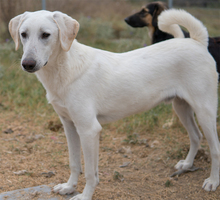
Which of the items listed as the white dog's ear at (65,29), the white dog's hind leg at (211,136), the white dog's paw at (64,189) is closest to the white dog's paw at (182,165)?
the white dog's hind leg at (211,136)

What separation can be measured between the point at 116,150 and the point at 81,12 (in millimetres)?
6860

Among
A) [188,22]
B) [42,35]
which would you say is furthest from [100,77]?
[188,22]

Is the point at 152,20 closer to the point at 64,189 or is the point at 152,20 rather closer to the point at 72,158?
the point at 72,158

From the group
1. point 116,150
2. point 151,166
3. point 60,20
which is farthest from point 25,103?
point 60,20

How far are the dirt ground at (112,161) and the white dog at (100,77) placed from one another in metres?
0.27

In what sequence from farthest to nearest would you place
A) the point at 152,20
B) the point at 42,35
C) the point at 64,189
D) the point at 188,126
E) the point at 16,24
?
Answer: the point at 152,20, the point at 188,126, the point at 64,189, the point at 16,24, the point at 42,35

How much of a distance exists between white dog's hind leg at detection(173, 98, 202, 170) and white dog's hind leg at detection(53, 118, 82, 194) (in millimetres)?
1184

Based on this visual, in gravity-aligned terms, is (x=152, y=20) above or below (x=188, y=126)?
above

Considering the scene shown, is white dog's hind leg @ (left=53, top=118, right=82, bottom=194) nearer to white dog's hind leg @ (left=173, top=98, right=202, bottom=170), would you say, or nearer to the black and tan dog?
white dog's hind leg @ (left=173, top=98, right=202, bottom=170)

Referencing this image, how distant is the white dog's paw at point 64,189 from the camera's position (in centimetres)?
274

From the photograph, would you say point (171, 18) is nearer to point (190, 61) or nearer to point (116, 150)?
point (190, 61)

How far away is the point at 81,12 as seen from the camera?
957cm

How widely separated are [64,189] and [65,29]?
4.85ft

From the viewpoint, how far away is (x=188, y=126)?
325 cm
